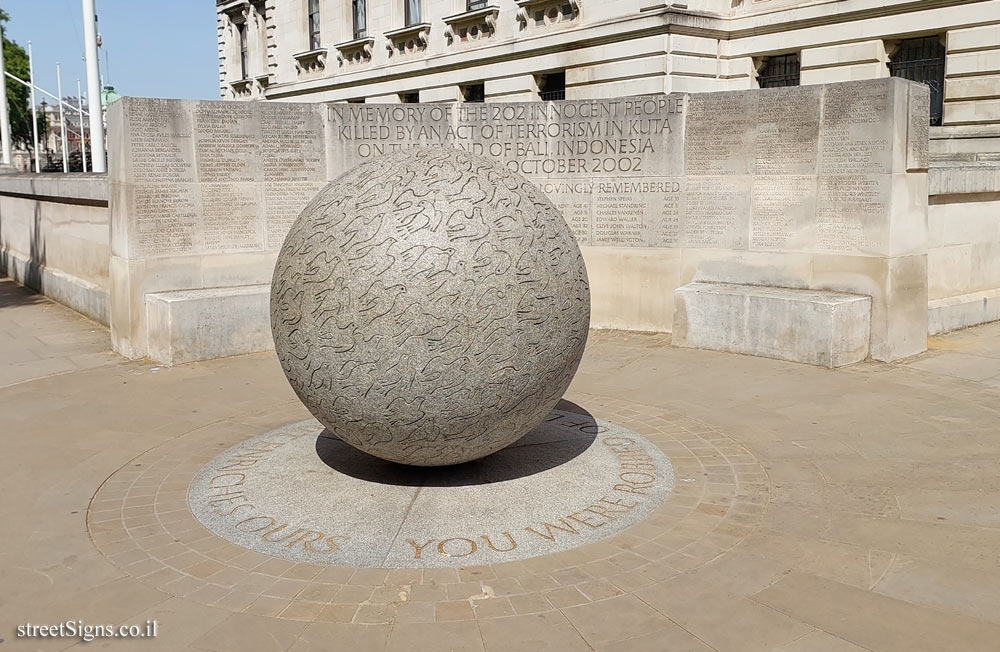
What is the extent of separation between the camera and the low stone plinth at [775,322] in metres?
9.60

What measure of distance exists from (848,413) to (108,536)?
250 inches

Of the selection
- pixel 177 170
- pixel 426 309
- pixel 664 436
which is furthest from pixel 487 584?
pixel 177 170

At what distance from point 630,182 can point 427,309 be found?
23.9 ft

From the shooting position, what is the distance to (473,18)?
25.4 meters

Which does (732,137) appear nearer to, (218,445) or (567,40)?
(218,445)

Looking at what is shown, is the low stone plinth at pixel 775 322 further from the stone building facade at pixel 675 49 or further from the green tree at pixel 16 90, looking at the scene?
the green tree at pixel 16 90

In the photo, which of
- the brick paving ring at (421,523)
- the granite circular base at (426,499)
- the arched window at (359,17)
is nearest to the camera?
the brick paving ring at (421,523)

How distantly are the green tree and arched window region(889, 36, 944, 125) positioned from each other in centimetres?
6758

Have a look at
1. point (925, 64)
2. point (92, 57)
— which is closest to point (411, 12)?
point (92, 57)

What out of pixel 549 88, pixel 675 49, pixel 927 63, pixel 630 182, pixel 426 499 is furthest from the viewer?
pixel 549 88

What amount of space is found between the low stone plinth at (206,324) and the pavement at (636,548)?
1630 mm

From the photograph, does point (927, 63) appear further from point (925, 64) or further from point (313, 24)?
point (313, 24)

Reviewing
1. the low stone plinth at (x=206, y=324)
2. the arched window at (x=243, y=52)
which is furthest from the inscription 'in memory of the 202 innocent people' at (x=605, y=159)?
the arched window at (x=243, y=52)

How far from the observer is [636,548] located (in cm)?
508
